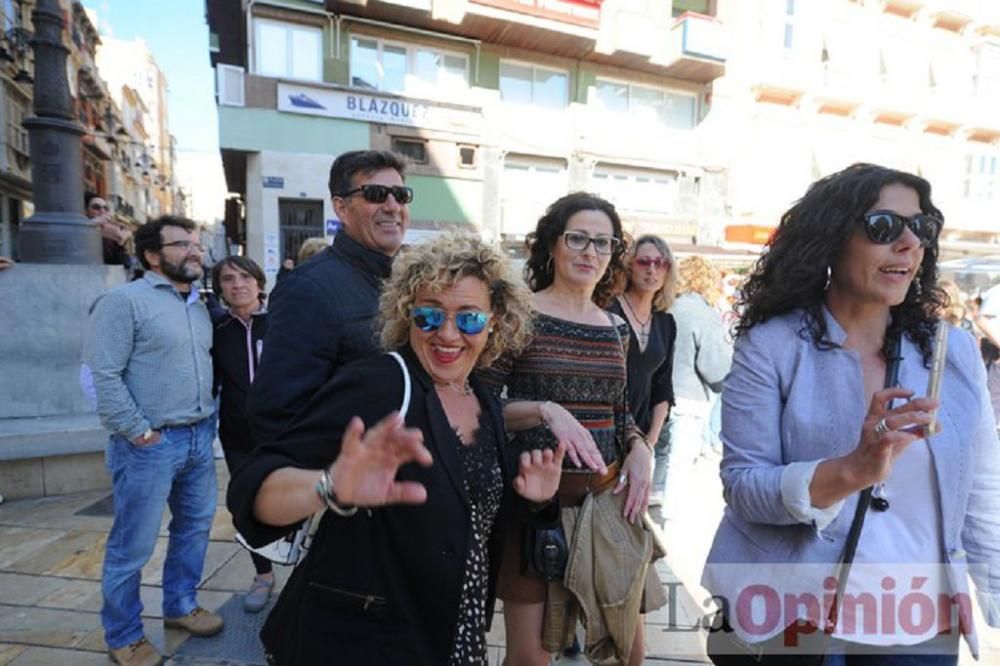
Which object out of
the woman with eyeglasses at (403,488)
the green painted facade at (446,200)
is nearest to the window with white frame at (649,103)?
the green painted facade at (446,200)

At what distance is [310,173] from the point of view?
14.7 m

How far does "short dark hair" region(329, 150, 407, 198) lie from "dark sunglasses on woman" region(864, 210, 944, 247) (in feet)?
5.45

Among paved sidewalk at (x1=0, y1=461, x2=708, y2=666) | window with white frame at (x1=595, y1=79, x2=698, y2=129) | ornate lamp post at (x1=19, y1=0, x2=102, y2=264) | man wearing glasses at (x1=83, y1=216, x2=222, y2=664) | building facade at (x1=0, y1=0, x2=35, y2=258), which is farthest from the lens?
window with white frame at (x1=595, y1=79, x2=698, y2=129)

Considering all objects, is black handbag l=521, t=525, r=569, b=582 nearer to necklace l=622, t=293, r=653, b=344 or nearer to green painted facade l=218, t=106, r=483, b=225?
necklace l=622, t=293, r=653, b=344

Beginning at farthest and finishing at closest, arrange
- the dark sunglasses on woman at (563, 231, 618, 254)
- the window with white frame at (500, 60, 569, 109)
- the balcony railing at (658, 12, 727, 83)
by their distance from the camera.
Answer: the balcony railing at (658, 12, 727, 83)
the window with white frame at (500, 60, 569, 109)
the dark sunglasses on woman at (563, 231, 618, 254)

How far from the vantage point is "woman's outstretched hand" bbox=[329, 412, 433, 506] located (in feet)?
3.66

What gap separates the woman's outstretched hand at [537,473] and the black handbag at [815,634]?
0.65 meters

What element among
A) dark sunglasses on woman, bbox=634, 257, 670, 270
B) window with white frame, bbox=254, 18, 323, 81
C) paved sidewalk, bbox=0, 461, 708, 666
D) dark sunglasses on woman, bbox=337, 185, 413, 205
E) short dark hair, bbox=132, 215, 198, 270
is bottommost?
paved sidewalk, bbox=0, 461, 708, 666

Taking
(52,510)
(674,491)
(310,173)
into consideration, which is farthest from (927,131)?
(52,510)

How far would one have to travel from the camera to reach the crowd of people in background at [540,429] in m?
1.33

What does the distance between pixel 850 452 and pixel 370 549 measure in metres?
1.23

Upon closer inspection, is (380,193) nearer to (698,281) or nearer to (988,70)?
(698,281)

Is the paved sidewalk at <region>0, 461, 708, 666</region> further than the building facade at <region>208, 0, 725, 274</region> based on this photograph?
No

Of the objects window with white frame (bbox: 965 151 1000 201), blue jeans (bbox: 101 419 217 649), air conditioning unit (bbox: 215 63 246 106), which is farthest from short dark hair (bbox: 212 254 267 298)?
window with white frame (bbox: 965 151 1000 201)
